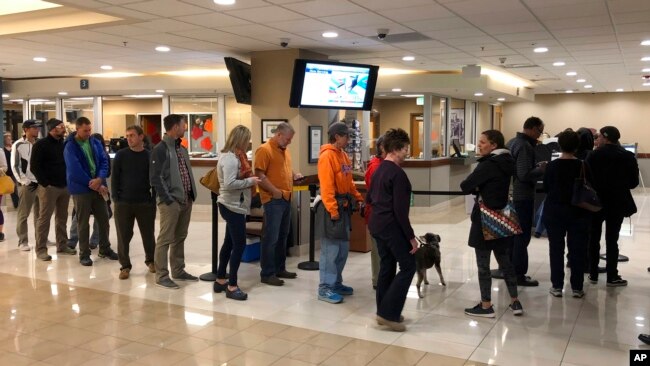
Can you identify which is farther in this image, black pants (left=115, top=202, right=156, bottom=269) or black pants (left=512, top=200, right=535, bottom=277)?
black pants (left=115, top=202, right=156, bottom=269)

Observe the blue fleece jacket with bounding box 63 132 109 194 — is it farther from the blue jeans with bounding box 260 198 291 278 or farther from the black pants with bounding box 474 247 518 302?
the black pants with bounding box 474 247 518 302

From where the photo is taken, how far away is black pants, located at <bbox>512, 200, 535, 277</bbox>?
17.6 ft

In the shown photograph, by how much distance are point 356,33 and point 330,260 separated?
2772 mm

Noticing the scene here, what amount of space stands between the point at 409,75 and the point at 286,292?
249 inches

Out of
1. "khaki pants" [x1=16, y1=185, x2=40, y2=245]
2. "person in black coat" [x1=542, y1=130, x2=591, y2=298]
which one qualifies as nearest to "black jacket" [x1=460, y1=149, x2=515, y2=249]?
"person in black coat" [x1=542, y1=130, x2=591, y2=298]

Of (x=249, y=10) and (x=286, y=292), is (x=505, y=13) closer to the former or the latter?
(x=249, y=10)

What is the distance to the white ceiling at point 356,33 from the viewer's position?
202 inches

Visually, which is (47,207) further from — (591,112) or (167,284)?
(591,112)

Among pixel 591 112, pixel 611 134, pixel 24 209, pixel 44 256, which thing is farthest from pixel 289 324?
pixel 591 112

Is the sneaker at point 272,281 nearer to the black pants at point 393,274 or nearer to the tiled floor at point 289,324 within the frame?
the tiled floor at point 289,324

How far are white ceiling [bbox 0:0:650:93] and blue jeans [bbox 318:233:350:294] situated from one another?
2.11m

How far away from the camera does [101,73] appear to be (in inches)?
431

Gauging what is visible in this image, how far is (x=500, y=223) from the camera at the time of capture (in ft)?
14.4

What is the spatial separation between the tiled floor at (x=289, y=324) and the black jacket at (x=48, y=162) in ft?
3.33
